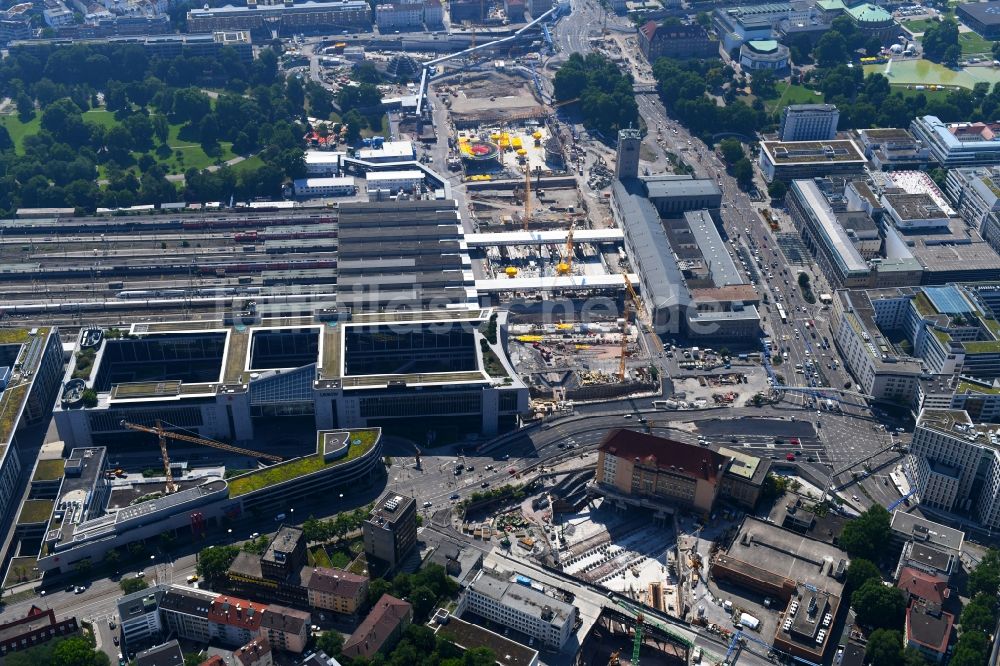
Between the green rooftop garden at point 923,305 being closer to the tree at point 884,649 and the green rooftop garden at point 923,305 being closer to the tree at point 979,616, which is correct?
the tree at point 979,616

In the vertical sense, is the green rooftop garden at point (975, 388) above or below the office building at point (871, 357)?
above

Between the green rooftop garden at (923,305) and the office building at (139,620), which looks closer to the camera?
the office building at (139,620)

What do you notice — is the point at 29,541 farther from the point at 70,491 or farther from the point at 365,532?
the point at 365,532

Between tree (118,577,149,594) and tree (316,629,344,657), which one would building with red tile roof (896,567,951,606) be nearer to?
tree (316,629,344,657)

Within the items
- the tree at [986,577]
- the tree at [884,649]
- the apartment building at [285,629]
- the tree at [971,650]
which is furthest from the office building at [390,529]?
the tree at [986,577]

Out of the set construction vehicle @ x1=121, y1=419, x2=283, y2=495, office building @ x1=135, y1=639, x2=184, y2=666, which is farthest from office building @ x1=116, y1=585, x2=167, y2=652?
construction vehicle @ x1=121, y1=419, x2=283, y2=495

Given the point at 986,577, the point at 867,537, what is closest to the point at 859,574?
the point at 867,537

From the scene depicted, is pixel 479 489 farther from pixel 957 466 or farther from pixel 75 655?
pixel 957 466
